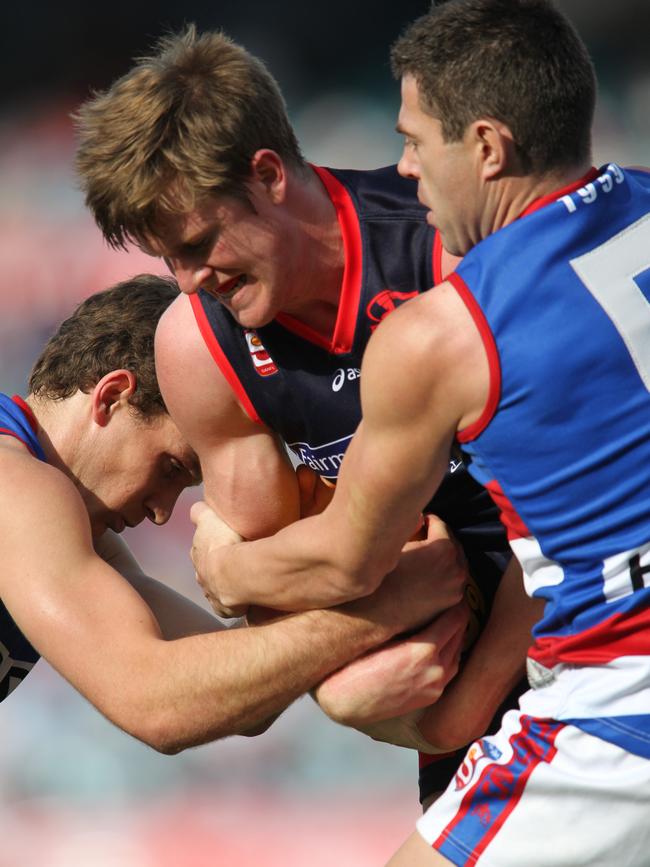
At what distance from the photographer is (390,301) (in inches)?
118

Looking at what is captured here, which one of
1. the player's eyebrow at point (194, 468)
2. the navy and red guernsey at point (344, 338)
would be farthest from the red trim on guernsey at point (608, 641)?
the player's eyebrow at point (194, 468)

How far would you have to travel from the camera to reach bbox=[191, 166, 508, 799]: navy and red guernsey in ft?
9.86

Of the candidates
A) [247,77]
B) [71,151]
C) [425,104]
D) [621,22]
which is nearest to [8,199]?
[71,151]

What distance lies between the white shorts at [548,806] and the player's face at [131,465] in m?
1.64

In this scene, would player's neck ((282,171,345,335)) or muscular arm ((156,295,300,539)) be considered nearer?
player's neck ((282,171,345,335))

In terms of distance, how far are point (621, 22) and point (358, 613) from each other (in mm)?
4543

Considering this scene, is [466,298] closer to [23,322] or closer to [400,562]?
[400,562]

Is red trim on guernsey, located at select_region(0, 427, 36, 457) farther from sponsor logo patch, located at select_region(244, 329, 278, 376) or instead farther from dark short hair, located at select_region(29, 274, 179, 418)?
sponsor logo patch, located at select_region(244, 329, 278, 376)

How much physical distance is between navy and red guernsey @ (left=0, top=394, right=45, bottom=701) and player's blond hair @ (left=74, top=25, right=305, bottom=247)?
2.93 ft

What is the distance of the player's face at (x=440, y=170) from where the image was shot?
2.36 meters

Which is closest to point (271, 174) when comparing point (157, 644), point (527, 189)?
point (527, 189)

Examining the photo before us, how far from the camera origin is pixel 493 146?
2312mm

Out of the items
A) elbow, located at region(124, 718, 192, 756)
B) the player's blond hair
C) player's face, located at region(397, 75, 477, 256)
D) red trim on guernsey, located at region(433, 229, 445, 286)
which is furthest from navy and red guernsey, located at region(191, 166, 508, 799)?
elbow, located at region(124, 718, 192, 756)

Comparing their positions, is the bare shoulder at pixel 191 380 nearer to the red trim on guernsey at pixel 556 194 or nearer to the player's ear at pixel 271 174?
the player's ear at pixel 271 174
